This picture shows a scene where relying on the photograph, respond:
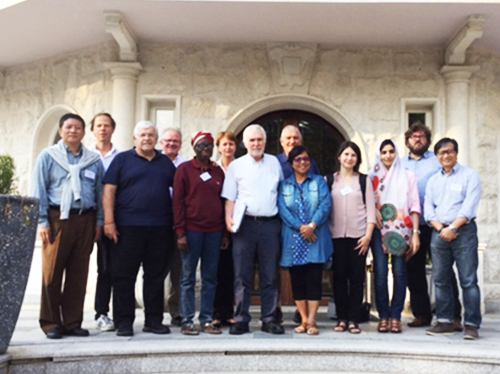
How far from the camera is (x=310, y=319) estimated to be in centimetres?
450

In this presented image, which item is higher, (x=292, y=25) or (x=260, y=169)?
(x=292, y=25)

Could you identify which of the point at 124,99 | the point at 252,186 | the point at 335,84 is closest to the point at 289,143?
the point at 252,186

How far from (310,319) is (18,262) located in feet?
7.16

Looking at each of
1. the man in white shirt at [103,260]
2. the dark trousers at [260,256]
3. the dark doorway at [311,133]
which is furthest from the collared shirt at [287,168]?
the dark doorway at [311,133]

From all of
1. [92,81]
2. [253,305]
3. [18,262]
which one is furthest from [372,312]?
[92,81]

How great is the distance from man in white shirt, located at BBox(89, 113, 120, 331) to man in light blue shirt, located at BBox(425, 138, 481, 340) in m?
2.60

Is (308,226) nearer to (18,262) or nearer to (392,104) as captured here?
(18,262)

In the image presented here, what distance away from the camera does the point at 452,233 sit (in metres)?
4.46

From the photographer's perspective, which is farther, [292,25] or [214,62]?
[214,62]

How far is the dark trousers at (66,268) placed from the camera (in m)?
4.24

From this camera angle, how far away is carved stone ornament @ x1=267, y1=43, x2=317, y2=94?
6961mm

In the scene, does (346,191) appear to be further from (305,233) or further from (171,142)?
(171,142)

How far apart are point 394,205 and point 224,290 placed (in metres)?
1.58

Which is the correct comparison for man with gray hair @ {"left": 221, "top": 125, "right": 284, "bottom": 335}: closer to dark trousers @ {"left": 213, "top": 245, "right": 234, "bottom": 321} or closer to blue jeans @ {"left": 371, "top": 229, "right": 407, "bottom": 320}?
dark trousers @ {"left": 213, "top": 245, "right": 234, "bottom": 321}
